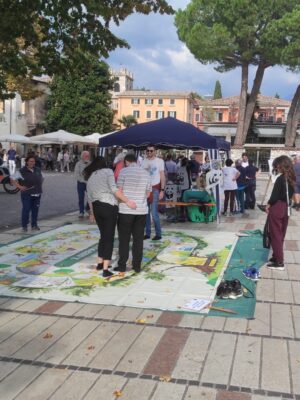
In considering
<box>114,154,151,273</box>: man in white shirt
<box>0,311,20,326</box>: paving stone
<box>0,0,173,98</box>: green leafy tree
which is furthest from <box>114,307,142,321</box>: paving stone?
<box>0,0,173,98</box>: green leafy tree

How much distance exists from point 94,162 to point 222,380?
3.52 metres

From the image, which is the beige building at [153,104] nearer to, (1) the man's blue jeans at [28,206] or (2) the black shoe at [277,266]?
(1) the man's blue jeans at [28,206]

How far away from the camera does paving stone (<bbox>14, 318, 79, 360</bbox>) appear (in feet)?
12.7

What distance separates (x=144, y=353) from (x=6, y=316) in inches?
64.5

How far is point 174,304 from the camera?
5203 mm

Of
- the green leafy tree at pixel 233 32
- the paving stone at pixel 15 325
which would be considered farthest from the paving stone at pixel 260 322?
the green leafy tree at pixel 233 32

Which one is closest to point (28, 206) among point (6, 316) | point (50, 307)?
point (50, 307)

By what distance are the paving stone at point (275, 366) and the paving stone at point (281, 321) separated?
8.1 inches

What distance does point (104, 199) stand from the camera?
6.08 m

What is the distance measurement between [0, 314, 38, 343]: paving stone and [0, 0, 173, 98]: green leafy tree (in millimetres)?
4922

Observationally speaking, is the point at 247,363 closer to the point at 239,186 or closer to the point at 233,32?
the point at 239,186

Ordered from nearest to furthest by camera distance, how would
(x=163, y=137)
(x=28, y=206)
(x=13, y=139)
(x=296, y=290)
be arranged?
(x=296, y=290), (x=28, y=206), (x=163, y=137), (x=13, y=139)

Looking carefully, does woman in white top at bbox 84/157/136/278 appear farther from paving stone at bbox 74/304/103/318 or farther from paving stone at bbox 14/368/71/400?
paving stone at bbox 14/368/71/400

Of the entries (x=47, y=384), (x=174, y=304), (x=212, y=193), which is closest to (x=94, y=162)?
(x=174, y=304)
